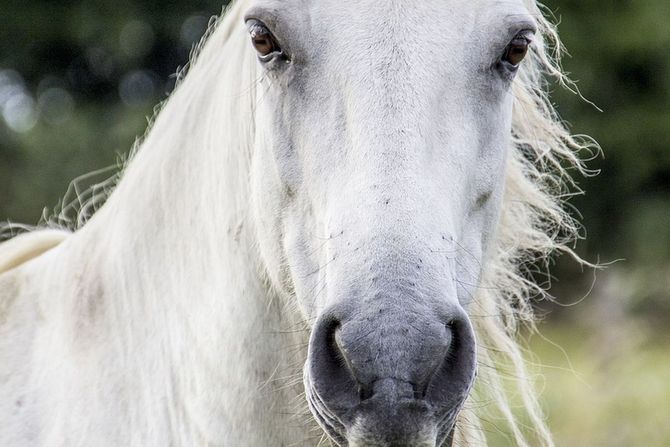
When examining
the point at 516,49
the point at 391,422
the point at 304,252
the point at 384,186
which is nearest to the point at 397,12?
the point at 516,49

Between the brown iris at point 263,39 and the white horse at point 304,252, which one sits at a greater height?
the brown iris at point 263,39

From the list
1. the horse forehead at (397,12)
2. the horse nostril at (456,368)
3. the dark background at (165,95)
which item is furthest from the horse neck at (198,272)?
the dark background at (165,95)

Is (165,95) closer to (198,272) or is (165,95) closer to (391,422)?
(198,272)

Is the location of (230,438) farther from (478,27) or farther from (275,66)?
(478,27)

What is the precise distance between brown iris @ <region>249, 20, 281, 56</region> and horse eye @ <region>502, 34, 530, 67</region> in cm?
54

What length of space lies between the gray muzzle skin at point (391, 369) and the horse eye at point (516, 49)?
0.69 meters

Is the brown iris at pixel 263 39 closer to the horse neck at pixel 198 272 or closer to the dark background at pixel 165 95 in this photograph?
the horse neck at pixel 198 272

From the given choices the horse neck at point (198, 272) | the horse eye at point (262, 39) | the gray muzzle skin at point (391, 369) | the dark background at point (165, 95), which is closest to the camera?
the gray muzzle skin at point (391, 369)

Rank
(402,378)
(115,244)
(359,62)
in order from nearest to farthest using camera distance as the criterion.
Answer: (402,378) → (359,62) → (115,244)

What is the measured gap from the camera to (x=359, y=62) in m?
1.92

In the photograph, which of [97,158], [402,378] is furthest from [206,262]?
[97,158]

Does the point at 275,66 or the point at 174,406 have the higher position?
the point at 275,66

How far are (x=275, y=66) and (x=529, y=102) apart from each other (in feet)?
2.91

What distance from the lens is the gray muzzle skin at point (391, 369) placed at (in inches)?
64.9
